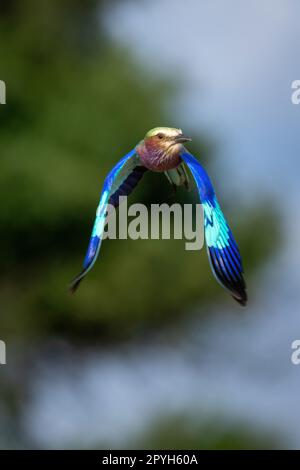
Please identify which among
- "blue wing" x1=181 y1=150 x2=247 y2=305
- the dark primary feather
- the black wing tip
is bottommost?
the black wing tip

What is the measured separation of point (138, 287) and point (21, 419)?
5.18ft

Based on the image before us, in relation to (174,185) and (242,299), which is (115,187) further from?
(242,299)

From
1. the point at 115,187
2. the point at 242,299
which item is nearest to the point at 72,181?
the point at 115,187

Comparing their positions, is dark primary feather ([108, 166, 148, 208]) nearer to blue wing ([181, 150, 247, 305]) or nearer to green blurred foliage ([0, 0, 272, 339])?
blue wing ([181, 150, 247, 305])

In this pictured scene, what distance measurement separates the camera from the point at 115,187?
1.82 m

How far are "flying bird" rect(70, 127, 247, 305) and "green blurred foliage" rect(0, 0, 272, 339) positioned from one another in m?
5.79

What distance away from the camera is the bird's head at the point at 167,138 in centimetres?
175

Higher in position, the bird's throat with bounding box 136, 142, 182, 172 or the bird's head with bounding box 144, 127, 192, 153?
the bird's head with bounding box 144, 127, 192, 153

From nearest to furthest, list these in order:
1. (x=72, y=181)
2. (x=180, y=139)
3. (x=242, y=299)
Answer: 1. (x=242, y=299)
2. (x=180, y=139)
3. (x=72, y=181)

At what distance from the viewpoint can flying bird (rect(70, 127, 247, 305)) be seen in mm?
1714

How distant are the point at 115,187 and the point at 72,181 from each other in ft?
23.1

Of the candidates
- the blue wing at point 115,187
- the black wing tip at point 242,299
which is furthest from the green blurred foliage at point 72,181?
the black wing tip at point 242,299

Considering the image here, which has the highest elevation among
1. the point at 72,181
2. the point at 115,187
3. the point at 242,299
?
the point at 72,181

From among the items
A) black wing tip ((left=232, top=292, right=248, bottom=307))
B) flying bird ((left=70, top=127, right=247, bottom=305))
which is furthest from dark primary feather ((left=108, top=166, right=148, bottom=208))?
black wing tip ((left=232, top=292, right=248, bottom=307))
